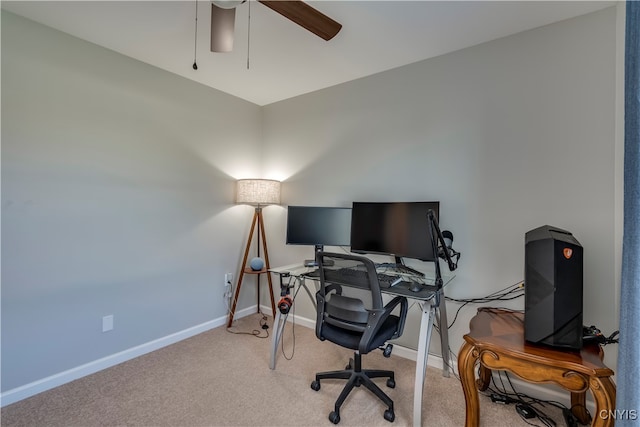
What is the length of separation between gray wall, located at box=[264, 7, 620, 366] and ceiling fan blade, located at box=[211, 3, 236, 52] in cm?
145

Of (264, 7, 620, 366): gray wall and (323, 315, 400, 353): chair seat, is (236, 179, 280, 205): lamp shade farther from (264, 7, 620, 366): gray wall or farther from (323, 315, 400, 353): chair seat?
(323, 315, 400, 353): chair seat

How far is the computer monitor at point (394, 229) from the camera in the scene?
2213 mm

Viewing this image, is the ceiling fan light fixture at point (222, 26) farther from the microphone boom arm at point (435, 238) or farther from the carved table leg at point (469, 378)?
the carved table leg at point (469, 378)

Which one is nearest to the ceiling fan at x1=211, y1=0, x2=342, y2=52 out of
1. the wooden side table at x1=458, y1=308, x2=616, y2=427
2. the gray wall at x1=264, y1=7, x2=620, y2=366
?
the gray wall at x1=264, y1=7, x2=620, y2=366

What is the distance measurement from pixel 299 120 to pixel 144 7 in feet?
5.49

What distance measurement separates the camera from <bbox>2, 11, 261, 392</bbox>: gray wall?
6.51 feet

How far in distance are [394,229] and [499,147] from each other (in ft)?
3.07

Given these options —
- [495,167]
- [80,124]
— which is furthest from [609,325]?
[80,124]

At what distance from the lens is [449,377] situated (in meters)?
2.26

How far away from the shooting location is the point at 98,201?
2.32 meters

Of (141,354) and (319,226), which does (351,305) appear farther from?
(141,354)

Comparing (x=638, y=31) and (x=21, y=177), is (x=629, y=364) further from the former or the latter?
(x=21, y=177)

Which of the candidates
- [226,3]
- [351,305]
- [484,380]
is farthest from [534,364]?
[226,3]

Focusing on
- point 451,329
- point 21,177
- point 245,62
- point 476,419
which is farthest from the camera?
point 245,62
